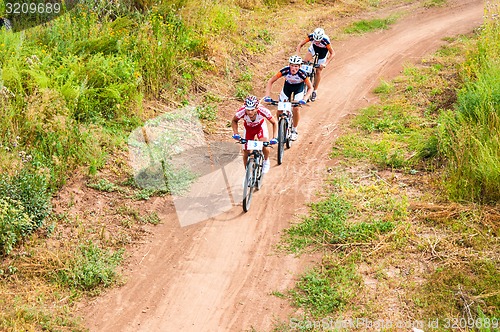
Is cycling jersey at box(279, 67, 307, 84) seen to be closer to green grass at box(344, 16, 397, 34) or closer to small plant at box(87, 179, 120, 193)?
small plant at box(87, 179, 120, 193)

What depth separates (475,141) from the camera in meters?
11.2

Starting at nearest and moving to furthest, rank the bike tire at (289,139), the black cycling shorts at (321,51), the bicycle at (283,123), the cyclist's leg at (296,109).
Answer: the bicycle at (283,123)
the bike tire at (289,139)
the cyclist's leg at (296,109)
the black cycling shorts at (321,51)

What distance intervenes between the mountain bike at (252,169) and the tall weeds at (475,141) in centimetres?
373

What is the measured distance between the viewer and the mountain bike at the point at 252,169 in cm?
1071

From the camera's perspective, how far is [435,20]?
2245 centimetres

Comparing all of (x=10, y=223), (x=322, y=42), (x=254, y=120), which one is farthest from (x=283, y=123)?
(x=10, y=223)

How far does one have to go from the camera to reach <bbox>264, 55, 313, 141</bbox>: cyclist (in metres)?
12.6

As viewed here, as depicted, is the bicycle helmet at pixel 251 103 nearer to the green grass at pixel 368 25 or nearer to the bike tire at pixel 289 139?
the bike tire at pixel 289 139

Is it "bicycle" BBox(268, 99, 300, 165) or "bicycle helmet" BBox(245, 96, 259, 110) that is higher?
"bicycle helmet" BBox(245, 96, 259, 110)

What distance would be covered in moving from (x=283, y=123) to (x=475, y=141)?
4.04 metres

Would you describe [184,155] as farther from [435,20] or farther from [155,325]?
[435,20]

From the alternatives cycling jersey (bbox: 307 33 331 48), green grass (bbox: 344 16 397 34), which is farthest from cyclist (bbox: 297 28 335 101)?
green grass (bbox: 344 16 397 34)

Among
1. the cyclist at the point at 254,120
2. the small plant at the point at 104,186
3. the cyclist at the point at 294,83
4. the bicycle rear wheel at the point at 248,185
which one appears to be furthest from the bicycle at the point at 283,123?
the small plant at the point at 104,186

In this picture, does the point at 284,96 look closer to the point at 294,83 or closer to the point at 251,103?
the point at 294,83
